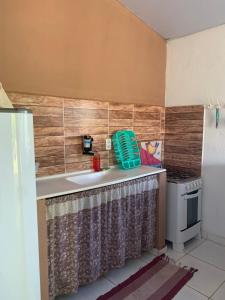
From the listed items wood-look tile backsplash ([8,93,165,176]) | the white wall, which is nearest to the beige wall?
wood-look tile backsplash ([8,93,165,176])

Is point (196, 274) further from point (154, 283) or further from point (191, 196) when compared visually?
point (191, 196)

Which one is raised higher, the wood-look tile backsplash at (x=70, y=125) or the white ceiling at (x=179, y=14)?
the white ceiling at (x=179, y=14)

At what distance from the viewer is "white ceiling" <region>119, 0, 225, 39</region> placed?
2.05m

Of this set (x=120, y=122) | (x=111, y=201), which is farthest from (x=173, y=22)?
(x=111, y=201)

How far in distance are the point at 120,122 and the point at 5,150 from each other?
64.2 inches

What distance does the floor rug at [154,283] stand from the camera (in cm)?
175

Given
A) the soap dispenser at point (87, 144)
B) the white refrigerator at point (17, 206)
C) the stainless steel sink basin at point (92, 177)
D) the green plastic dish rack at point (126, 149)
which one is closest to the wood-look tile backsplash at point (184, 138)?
the green plastic dish rack at point (126, 149)

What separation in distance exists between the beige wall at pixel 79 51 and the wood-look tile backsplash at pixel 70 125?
80 millimetres

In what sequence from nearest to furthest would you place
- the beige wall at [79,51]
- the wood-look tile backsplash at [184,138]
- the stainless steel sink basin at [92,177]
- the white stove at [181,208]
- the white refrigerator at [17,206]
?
the white refrigerator at [17,206]
the beige wall at [79,51]
the stainless steel sink basin at [92,177]
the white stove at [181,208]
the wood-look tile backsplash at [184,138]

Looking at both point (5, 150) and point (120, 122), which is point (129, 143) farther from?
point (5, 150)

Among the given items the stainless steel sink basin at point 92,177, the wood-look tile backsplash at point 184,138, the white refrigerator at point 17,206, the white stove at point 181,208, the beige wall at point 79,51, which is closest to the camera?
the white refrigerator at point 17,206

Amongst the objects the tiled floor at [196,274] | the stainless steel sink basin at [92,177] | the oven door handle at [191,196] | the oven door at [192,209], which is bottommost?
the tiled floor at [196,274]

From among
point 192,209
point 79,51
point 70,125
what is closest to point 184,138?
point 192,209

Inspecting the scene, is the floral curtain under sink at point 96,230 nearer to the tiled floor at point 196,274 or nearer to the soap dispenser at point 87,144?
the tiled floor at point 196,274
